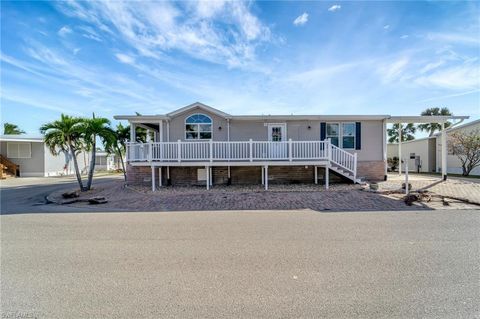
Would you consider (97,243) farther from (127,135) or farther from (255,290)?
(127,135)

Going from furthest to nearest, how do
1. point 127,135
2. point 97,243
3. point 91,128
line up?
point 127,135
point 91,128
point 97,243

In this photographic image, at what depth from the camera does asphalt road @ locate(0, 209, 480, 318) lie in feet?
9.51

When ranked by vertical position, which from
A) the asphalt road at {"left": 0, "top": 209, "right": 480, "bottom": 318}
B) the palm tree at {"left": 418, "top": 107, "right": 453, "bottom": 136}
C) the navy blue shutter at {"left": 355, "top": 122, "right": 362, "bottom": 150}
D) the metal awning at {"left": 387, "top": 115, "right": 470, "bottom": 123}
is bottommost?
the asphalt road at {"left": 0, "top": 209, "right": 480, "bottom": 318}

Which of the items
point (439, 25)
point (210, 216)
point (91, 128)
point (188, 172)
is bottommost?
point (210, 216)

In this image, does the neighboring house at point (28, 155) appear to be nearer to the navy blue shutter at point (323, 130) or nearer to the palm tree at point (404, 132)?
the navy blue shutter at point (323, 130)

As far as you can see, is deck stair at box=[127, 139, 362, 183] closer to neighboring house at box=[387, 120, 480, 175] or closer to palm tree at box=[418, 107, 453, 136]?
neighboring house at box=[387, 120, 480, 175]

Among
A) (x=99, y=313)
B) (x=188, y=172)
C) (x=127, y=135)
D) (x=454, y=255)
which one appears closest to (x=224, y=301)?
(x=99, y=313)

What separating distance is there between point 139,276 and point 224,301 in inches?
57.1

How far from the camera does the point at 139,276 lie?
3.70m

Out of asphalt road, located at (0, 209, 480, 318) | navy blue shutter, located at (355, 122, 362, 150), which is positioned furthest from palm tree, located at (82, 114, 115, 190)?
navy blue shutter, located at (355, 122, 362, 150)

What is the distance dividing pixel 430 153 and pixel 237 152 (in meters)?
20.4

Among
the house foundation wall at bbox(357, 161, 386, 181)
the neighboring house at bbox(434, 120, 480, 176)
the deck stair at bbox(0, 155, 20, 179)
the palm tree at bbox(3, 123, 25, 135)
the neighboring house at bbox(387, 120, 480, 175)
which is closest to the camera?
the house foundation wall at bbox(357, 161, 386, 181)

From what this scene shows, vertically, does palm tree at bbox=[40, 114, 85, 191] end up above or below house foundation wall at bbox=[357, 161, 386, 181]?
above

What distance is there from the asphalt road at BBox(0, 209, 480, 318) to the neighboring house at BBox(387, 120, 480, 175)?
17.5 m
